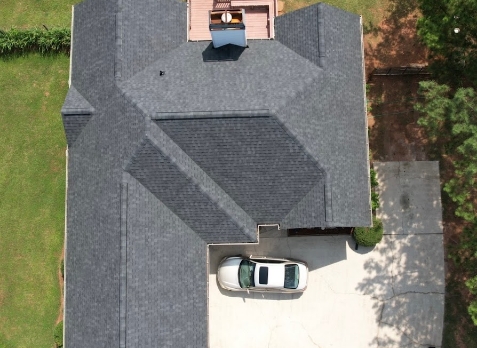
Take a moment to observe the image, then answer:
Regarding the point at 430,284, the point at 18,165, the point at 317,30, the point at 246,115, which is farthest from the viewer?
the point at 18,165

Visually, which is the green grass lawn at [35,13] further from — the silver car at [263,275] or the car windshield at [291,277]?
the car windshield at [291,277]

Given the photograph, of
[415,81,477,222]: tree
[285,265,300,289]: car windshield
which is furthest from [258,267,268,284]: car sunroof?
[415,81,477,222]: tree

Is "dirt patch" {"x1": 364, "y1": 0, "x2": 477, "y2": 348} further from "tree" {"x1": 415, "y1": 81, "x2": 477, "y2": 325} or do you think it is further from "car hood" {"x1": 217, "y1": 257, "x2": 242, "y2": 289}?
"car hood" {"x1": 217, "y1": 257, "x2": 242, "y2": 289}

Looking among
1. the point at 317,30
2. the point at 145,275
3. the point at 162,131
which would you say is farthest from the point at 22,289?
the point at 317,30

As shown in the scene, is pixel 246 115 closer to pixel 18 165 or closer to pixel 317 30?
pixel 317 30

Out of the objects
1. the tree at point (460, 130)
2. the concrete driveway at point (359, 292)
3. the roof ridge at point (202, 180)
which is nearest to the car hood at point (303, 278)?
the concrete driveway at point (359, 292)

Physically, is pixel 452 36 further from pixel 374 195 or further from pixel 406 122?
pixel 374 195
